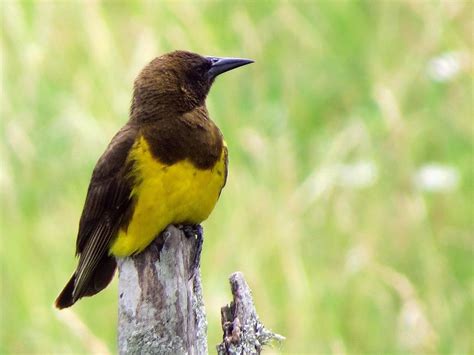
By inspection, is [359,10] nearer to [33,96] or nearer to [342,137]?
[342,137]

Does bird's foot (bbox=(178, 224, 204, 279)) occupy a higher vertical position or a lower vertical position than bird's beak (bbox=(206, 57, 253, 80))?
lower

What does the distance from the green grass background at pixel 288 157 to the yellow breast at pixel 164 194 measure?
42.4 inches

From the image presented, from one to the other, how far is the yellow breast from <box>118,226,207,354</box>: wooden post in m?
0.42

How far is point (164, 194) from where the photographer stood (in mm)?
4004

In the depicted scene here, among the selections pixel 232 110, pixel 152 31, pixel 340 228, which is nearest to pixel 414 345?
pixel 340 228

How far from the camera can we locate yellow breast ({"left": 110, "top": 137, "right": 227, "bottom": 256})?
13.1 ft

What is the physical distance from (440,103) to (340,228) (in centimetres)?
113

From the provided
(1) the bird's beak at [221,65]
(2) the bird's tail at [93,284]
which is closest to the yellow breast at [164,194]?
(2) the bird's tail at [93,284]

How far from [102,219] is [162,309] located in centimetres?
85

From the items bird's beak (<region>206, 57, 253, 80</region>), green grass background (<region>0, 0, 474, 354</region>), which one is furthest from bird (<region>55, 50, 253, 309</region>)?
green grass background (<region>0, 0, 474, 354</region>)

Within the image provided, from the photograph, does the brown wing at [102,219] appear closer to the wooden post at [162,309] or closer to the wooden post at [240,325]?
the wooden post at [162,309]

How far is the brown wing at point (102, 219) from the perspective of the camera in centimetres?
407

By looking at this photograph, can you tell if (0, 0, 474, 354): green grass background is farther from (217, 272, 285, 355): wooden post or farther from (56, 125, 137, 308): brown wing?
(217, 272, 285, 355): wooden post

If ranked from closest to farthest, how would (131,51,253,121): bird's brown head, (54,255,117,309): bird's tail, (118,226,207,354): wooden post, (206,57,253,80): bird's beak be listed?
1. (118,226,207,354): wooden post
2. (54,255,117,309): bird's tail
3. (131,51,253,121): bird's brown head
4. (206,57,253,80): bird's beak
